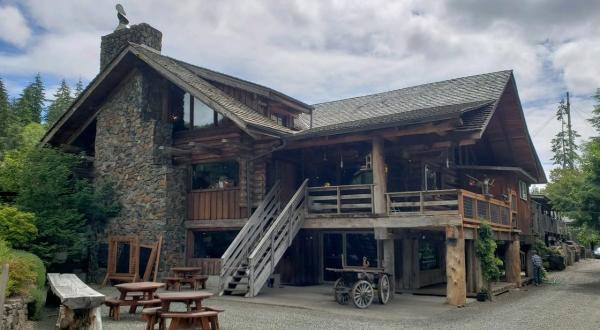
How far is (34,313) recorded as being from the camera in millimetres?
10117

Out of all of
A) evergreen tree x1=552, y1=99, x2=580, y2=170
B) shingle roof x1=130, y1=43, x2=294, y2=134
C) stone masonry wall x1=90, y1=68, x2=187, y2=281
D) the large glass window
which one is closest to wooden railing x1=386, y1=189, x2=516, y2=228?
shingle roof x1=130, y1=43, x2=294, y2=134

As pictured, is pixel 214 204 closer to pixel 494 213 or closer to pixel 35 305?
pixel 35 305

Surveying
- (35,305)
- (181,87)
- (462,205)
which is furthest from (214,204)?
(462,205)

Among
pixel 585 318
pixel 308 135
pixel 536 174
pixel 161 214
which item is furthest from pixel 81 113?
pixel 536 174

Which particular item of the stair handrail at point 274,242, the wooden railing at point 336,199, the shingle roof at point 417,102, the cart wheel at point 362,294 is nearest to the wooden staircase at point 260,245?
the stair handrail at point 274,242

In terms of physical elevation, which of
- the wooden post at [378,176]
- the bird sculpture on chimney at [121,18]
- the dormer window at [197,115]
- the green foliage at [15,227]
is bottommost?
the green foliage at [15,227]

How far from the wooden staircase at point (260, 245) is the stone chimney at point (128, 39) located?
7.98m

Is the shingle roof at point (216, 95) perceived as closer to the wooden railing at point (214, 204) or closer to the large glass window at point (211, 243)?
the wooden railing at point (214, 204)

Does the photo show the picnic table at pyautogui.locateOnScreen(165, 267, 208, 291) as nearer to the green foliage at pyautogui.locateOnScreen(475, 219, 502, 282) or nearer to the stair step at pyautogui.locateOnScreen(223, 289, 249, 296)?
the stair step at pyautogui.locateOnScreen(223, 289, 249, 296)

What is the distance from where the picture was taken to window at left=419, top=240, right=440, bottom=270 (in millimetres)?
18375

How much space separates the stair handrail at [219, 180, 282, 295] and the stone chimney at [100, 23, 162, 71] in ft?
26.0

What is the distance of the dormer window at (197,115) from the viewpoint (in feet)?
56.4

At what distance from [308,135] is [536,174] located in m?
12.4

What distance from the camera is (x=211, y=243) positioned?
17.3m
